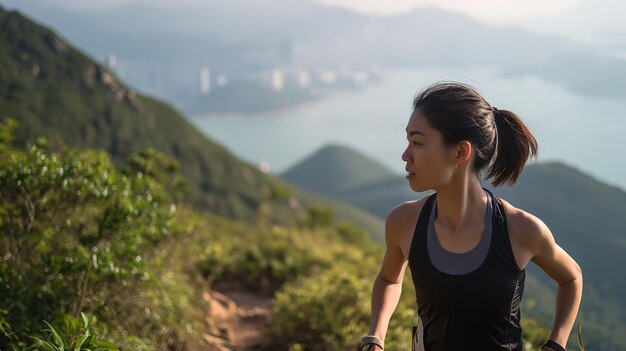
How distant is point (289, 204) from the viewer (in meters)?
55.8

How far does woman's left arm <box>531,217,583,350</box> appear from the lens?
5.84 feet

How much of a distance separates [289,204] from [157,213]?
51.9 metres

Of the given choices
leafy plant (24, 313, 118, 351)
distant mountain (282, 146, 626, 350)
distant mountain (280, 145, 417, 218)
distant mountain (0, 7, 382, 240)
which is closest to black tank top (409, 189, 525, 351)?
distant mountain (282, 146, 626, 350)

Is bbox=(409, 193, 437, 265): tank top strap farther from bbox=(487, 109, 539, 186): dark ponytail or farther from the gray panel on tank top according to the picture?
bbox=(487, 109, 539, 186): dark ponytail

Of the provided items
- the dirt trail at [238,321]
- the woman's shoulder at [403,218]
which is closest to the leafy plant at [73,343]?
the woman's shoulder at [403,218]

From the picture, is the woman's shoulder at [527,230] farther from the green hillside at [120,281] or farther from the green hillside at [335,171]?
the green hillside at [335,171]

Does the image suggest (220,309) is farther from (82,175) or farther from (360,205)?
(360,205)

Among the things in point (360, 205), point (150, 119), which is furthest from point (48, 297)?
point (360, 205)

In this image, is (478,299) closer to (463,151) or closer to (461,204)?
(461,204)

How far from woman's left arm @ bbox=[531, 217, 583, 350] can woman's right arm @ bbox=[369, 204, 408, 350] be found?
0.40 metres

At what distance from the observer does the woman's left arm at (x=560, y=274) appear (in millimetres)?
1780

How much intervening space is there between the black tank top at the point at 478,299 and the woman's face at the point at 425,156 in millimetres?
183

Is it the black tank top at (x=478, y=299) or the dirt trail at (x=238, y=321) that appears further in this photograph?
the dirt trail at (x=238, y=321)

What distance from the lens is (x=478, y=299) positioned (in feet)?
5.70
